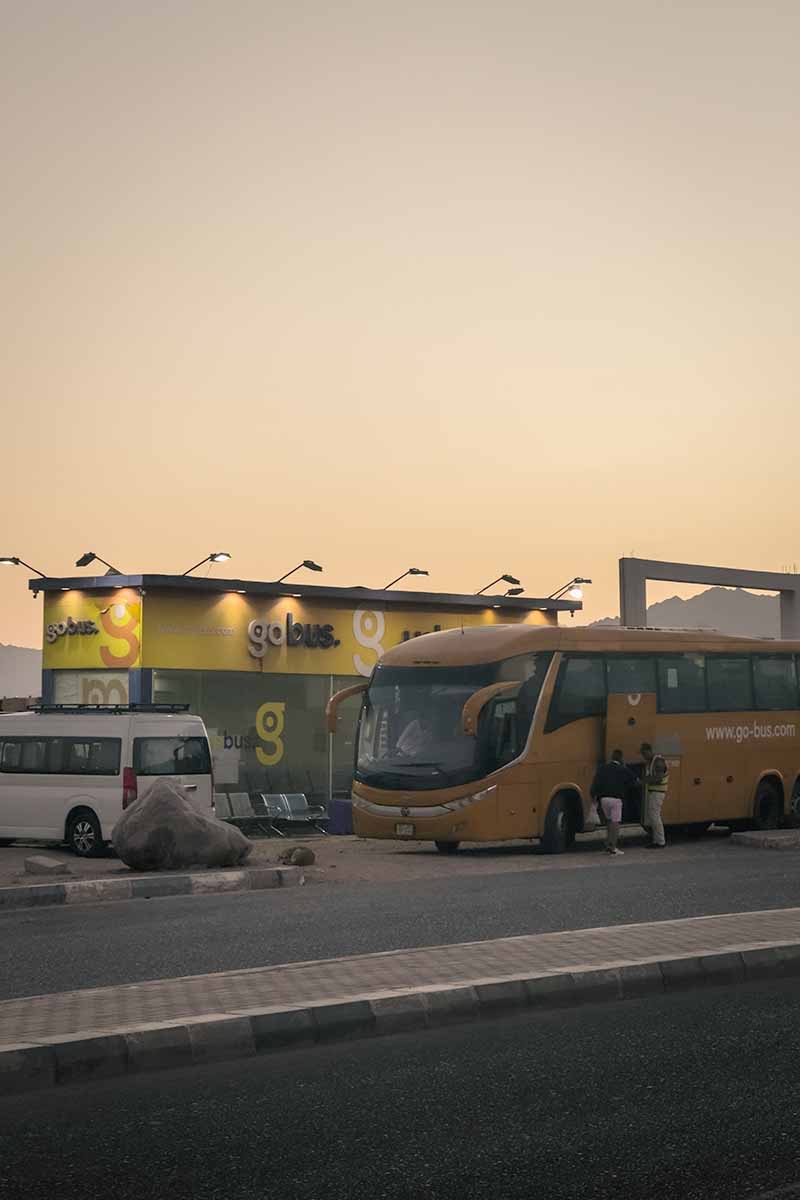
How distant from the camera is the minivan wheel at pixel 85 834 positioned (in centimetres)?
2402

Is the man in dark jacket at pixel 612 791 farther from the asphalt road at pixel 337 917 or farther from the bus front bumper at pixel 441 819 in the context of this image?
the asphalt road at pixel 337 917

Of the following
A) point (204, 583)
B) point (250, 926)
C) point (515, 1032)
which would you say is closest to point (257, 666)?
point (204, 583)

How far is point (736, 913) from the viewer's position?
14.0 metres

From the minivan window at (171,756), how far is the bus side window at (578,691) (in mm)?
5885

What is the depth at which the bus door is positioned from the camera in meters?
26.1

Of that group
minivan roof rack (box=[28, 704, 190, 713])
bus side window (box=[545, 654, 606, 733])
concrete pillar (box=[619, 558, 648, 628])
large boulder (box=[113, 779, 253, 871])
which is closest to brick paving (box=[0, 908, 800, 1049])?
large boulder (box=[113, 779, 253, 871])

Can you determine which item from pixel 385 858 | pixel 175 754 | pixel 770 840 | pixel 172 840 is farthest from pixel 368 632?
pixel 172 840

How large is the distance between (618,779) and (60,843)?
Answer: 31.1ft

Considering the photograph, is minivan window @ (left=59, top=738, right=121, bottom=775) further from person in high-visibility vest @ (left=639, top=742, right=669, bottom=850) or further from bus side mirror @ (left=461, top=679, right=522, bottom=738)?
person in high-visibility vest @ (left=639, top=742, right=669, bottom=850)

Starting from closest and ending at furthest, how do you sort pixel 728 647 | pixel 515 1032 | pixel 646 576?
1. pixel 515 1032
2. pixel 728 647
3. pixel 646 576

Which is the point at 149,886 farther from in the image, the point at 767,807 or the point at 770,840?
the point at 767,807

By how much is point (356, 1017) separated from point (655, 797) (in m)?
17.8

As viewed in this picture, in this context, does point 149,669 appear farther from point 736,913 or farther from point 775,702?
point 736,913

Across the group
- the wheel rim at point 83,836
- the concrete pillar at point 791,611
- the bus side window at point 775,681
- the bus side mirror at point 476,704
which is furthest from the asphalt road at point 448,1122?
the concrete pillar at point 791,611
